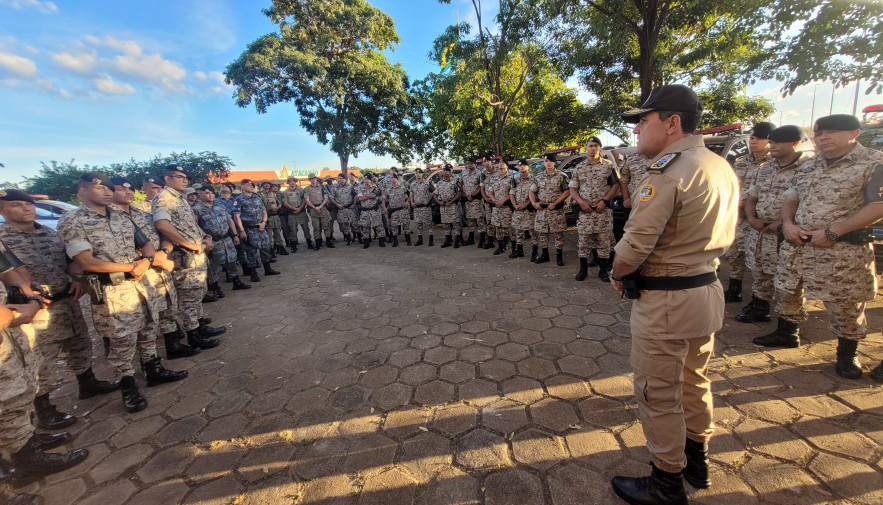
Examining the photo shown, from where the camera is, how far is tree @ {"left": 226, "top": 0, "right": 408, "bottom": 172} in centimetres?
1634

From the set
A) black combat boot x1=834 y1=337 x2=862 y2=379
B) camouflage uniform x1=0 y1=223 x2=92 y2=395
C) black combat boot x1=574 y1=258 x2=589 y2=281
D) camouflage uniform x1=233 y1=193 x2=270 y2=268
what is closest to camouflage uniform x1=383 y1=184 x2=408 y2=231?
camouflage uniform x1=233 y1=193 x2=270 y2=268

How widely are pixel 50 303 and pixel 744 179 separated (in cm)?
634

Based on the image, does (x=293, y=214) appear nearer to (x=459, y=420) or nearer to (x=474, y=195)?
(x=474, y=195)

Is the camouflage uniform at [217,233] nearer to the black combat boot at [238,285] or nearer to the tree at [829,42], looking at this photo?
the black combat boot at [238,285]

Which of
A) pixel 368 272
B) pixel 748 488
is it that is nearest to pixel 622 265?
pixel 748 488

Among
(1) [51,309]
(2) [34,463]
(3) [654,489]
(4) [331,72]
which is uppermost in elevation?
(4) [331,72]

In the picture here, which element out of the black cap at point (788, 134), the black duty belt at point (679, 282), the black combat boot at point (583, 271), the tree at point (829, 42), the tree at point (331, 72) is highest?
the tree at point (331, 72)

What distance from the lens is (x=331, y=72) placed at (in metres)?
17.3

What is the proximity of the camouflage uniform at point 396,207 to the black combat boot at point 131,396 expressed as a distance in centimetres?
625

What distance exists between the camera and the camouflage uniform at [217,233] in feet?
17.6

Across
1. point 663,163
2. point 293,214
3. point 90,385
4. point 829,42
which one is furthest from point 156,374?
point 829,42

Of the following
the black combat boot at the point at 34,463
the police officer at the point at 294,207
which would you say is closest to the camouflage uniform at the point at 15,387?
the black combat boot at the point at 34,463

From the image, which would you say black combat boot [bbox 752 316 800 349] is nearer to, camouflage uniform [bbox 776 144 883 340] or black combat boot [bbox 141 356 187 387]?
camouflage uniform [bbox 776 144 883 340]

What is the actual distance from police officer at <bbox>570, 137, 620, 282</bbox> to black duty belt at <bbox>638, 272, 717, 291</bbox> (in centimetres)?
341
